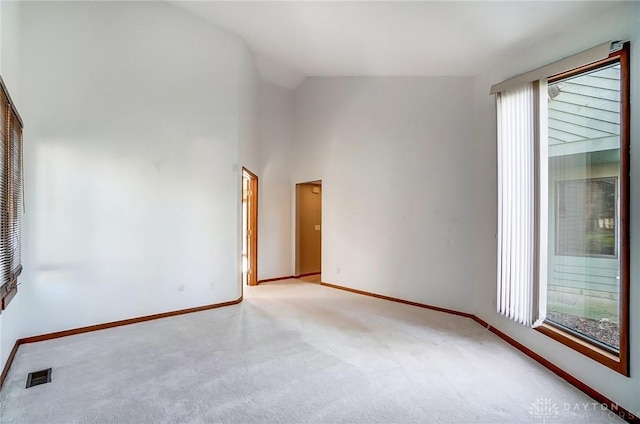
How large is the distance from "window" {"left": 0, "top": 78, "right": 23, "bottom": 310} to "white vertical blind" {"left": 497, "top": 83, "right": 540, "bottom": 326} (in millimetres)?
4022

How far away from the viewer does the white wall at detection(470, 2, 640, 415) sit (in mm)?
2031

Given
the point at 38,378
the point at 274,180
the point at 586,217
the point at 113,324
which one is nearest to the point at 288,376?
the point at 38,378

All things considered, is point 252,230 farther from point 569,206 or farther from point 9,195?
point 569,206

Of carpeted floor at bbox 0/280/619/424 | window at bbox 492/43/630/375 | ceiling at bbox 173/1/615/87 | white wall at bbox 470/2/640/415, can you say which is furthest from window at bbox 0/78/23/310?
window at bbox 492/43/630/375

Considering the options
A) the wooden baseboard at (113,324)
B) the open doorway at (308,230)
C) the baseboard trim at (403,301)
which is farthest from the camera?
the open doorway at (308,230)

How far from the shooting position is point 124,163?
3.58 meters

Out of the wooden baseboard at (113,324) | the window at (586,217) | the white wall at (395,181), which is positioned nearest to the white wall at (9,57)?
the wooden baseboard at (113,324)

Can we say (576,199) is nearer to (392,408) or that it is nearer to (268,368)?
(392,408)

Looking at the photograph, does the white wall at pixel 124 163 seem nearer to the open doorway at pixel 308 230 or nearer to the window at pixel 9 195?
the window at pixel 9 195

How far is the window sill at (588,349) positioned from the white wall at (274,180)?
14.3 feet

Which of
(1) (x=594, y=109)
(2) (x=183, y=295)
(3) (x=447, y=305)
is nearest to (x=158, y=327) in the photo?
(2) (x=183, y=295)

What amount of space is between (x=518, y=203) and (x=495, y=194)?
0.50m

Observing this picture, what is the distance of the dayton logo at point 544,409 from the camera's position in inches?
78.9

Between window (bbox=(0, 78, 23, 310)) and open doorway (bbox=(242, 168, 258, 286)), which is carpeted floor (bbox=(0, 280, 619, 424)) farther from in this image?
open doorway (bbox=(242, 168, 258, 286))
